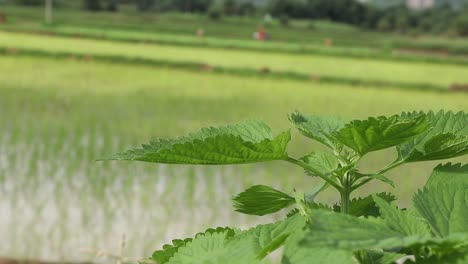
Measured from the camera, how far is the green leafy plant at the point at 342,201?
0.34m

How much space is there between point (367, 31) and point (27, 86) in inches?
944

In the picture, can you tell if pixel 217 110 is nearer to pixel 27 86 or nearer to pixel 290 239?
pixel 27 86

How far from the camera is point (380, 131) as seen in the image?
416mm

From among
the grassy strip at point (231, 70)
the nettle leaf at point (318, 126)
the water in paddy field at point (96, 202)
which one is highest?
the grassy strip at point (231, 70)

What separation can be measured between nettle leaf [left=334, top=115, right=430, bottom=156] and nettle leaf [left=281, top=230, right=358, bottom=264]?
73 millimetres

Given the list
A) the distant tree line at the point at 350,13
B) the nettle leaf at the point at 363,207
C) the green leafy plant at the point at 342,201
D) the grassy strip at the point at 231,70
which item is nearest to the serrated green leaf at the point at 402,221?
the green leafy plant at the point at 342,201

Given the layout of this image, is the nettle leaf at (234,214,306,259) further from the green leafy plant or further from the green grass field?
the green grass field

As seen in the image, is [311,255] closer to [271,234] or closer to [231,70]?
[271,234]

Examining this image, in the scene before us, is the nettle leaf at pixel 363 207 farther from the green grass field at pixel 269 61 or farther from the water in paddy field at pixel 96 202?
the green grass field at pixel 269 61

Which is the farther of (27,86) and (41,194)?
(27,86)

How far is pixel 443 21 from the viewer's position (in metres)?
31.9

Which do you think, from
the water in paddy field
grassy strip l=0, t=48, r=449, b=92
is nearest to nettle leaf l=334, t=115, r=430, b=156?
the water in paddy field

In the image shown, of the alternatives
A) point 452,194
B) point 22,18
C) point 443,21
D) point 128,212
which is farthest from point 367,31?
point 452,194

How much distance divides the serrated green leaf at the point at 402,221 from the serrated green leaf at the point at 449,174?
0.09 metres
